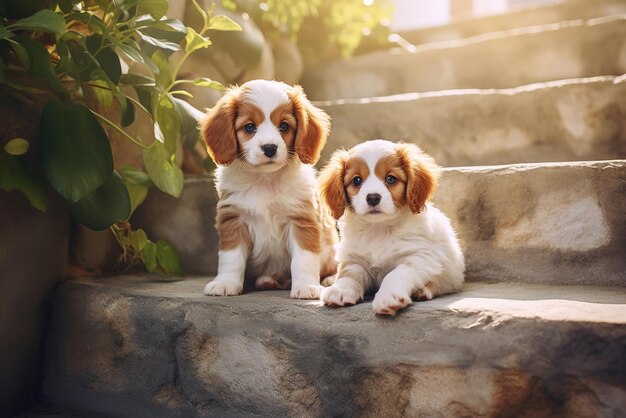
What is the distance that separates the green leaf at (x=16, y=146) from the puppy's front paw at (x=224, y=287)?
0.90 m

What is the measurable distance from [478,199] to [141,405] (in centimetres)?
174

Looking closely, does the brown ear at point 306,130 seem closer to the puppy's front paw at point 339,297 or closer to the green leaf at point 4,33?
the puppy's front paw at point 339,297

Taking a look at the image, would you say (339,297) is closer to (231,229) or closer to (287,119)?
(231,229)

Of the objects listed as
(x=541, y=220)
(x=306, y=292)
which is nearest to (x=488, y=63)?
(x=541, y=220)

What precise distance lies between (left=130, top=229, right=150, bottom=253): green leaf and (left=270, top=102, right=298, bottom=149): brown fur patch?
0.94 m

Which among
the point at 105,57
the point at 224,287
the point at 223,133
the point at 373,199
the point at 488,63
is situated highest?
the point at 488,63

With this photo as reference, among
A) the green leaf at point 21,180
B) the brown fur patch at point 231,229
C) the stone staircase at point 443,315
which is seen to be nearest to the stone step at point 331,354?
the stone staircase at point 443,315

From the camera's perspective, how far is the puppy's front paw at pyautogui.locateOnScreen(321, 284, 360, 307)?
7.15 feet

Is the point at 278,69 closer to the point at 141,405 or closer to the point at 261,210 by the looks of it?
the point at 261,210

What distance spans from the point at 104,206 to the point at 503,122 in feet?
7.64

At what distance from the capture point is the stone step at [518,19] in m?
5.39

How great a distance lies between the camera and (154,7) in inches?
99.6

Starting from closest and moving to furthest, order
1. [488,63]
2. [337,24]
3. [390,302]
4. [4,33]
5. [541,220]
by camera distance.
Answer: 1. [4,33]
2. [390,302]
3. [541,220]
4. [488,63]
5. [337,24]

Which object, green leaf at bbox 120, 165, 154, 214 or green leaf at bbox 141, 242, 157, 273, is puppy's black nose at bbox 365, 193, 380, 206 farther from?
green leaf at bbox 141, 242, 157, 273
